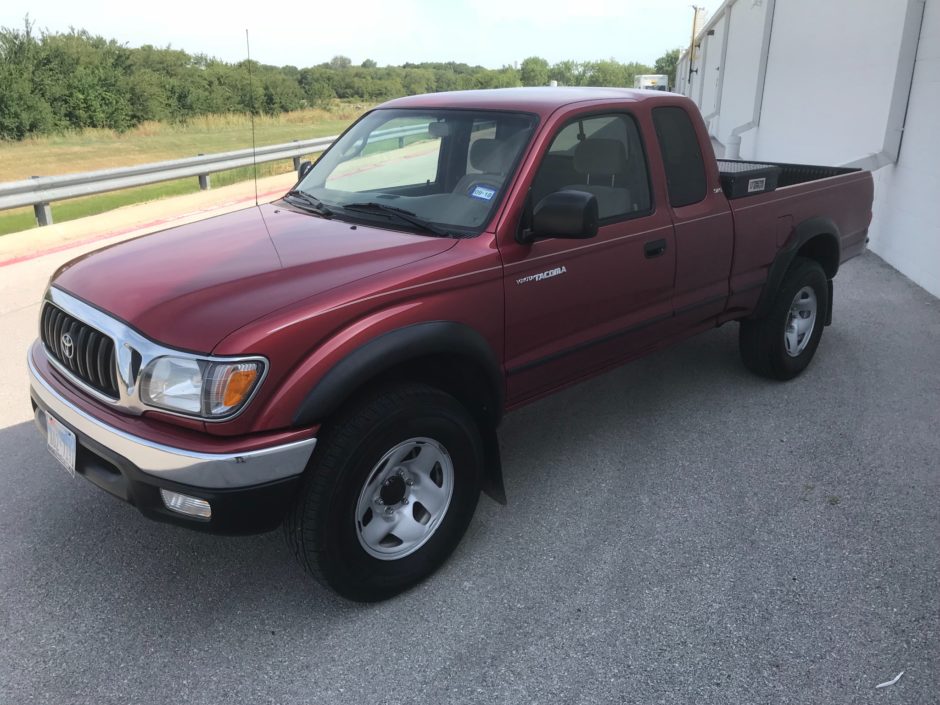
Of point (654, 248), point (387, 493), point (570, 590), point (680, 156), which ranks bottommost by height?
point (570, 590)

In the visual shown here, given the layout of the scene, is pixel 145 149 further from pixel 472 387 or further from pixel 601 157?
pixel 472 387

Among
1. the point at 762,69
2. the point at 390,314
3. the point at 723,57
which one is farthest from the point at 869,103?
the point at 723,57

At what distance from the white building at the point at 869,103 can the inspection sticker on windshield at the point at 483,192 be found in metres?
5.89

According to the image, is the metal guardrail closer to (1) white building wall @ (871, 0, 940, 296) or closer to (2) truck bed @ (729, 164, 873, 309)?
(2) truck bed @ (729, 164, 873, 309)

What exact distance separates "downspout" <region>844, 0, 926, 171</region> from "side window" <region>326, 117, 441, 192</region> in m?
6.14

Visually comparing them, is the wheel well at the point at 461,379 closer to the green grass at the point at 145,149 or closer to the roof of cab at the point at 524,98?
the roof of cab at the point at 524,98

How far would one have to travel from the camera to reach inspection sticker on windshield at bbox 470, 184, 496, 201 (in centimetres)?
332

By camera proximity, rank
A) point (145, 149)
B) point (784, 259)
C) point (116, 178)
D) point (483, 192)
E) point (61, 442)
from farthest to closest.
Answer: point (145, 149) < point (116, 178) < point (784, 259) < point (483, 192) < point (61, 442)

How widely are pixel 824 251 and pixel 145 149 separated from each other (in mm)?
20312

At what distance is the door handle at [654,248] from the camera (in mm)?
3840

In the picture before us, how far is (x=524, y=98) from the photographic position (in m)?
3.75

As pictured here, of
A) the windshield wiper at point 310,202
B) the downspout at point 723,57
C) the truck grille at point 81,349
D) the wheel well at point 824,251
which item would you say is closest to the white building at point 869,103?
the wheel well at point 824,251

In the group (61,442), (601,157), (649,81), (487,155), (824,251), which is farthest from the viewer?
(649,81)

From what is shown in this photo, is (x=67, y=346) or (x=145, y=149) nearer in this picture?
(x=67, y=346)
